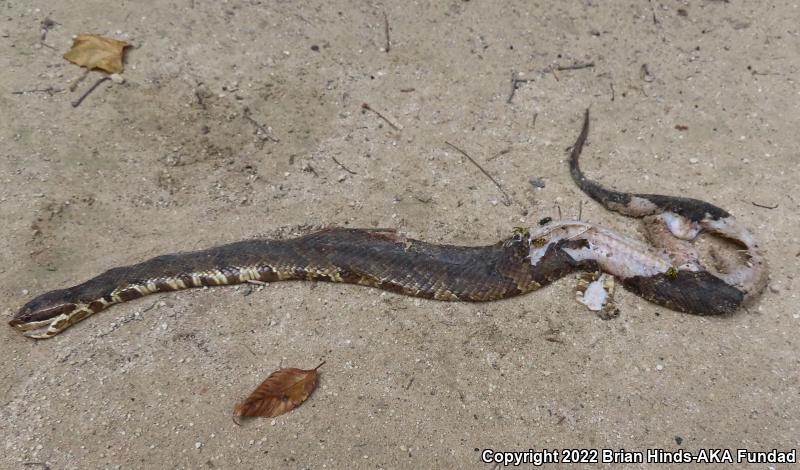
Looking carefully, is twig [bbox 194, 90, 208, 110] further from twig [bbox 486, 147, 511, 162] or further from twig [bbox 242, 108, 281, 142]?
twig [bbox 486, 147, 511, 162]

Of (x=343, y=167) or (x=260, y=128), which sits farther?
(x=260, y=128)

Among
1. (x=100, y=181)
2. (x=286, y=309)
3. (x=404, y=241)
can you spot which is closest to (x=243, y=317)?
(x=286, y=309)

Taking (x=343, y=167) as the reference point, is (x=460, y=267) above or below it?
below

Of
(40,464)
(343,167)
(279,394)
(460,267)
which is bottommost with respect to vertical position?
(40,464)

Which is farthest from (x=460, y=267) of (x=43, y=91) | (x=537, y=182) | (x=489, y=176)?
(x=43, y=91)

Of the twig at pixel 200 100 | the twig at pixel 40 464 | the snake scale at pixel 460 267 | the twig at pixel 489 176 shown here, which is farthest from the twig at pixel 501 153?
the twig at pixel 40 464

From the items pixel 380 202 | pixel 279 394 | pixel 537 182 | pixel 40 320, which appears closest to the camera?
pixel 279 394

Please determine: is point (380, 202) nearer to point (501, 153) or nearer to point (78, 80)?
point (501, 153)

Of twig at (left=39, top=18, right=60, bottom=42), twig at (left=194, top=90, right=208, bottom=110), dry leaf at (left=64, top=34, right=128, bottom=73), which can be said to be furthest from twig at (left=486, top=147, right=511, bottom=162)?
twig at (left=39, top=18, right=60, bottom=42)
